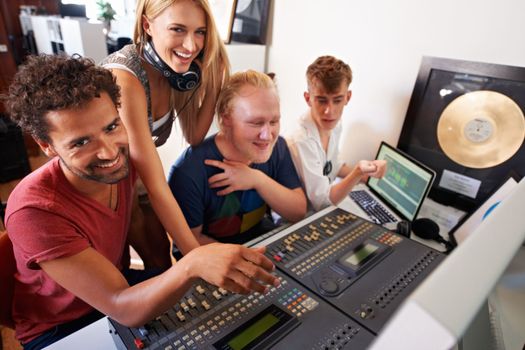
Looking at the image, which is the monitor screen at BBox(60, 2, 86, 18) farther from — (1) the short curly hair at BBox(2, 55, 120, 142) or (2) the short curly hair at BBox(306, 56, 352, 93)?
(1) the short curly hair at BBox(2, 55, 120, 142)

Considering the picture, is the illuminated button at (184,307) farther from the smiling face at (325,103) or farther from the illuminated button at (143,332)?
the smiling face at (325,103)

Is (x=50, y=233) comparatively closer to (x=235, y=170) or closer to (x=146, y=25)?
(x=235, y=170)

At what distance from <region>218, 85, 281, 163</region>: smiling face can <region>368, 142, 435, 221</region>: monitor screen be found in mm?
663

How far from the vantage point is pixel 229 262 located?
602 millimetres

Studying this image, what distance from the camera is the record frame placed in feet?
4.23

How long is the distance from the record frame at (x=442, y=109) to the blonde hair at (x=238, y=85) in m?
0.80

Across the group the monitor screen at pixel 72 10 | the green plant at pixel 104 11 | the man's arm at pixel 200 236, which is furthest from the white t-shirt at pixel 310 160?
the monitor screen at pixel 72 10

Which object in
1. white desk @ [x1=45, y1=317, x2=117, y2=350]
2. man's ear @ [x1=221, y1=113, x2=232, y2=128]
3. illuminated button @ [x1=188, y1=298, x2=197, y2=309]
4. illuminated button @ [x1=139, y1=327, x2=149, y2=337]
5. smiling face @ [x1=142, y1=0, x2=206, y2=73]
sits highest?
smiling face @ [x1=142, y1=0, x2=206, y2=73]

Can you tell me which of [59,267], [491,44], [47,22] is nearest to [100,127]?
[59,267]

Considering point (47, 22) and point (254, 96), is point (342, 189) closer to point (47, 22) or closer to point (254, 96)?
point (254, 96)

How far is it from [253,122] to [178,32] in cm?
38

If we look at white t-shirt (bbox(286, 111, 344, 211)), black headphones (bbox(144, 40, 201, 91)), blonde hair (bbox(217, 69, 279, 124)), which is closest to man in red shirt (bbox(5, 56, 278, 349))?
black headphones (bbox(144, 40, 201, 91))

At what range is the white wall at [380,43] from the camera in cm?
130

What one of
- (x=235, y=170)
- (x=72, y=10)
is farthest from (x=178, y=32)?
(x=72, y=10)
